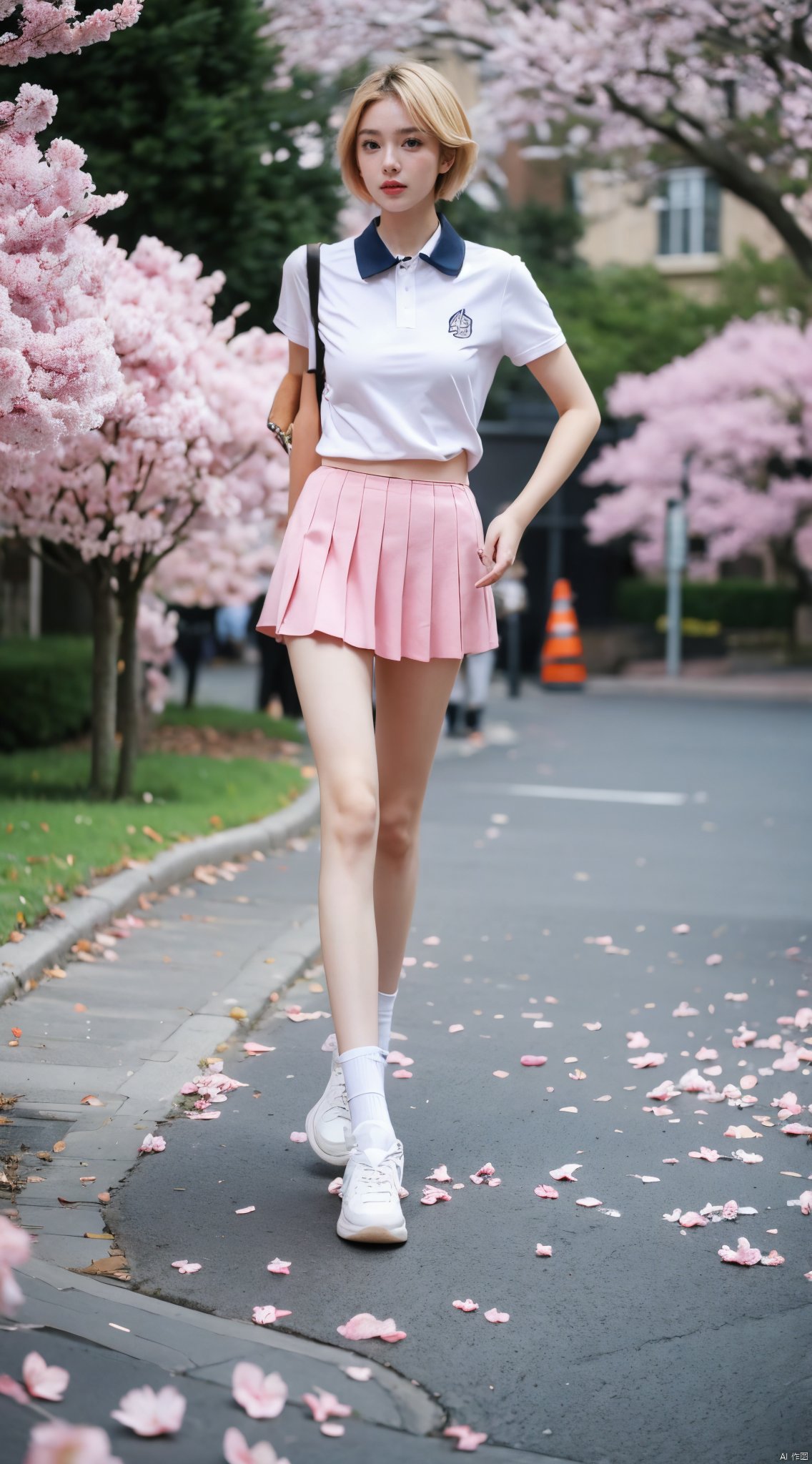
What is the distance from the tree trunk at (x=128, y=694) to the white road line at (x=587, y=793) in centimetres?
333

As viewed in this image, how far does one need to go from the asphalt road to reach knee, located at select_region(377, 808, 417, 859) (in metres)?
0.70

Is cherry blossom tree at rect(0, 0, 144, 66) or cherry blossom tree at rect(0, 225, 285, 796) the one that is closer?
cherry blossom tree at rect(0, 0, 144, 66)

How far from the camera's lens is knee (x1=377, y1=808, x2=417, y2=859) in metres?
3.57

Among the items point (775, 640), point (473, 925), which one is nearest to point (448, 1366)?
point (473, 925)

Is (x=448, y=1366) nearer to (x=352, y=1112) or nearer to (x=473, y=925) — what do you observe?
(x=352, y=1112)

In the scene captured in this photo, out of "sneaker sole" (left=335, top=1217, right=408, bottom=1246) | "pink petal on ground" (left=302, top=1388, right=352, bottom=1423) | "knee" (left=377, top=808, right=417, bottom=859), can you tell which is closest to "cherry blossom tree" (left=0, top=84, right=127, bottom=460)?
"knee" (left=377, top=808, right=417, bottom=859)

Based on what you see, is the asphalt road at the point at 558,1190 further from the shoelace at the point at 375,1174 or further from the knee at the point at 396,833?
the knee at the point at 396,833

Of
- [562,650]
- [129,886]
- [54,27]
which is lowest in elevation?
[562,650]

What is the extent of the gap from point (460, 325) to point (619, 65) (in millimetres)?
11201

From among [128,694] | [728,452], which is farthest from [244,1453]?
[728,452]

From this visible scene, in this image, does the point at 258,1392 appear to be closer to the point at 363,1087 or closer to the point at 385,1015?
the point at 363,1087

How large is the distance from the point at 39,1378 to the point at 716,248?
41.7 metres

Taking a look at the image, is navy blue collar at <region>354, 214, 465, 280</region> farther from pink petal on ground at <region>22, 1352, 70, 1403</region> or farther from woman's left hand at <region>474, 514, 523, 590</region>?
pink petal on ground at <region>22, 1352, 70, 1403</region>

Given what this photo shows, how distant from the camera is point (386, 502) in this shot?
3.37 meters
